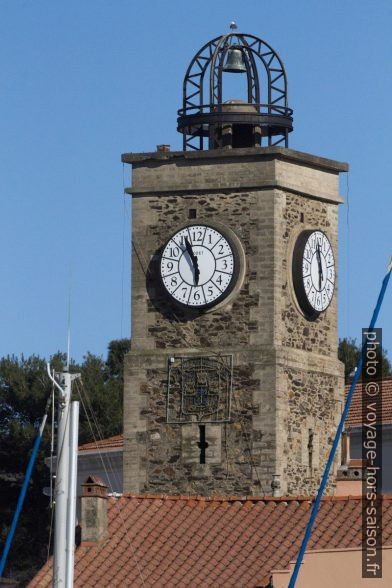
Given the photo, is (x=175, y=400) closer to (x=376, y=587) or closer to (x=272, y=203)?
(x=272, y=203)

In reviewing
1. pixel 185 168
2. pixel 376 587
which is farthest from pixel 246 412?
pixel 376 587

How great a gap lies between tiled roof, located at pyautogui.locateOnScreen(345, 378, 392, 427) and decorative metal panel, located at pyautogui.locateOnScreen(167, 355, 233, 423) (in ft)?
30.2

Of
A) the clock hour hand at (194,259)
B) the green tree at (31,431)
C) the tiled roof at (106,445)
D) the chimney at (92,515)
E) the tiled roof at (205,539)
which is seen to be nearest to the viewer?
the tiled roof at (205,539)

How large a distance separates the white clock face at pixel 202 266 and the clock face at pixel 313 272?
1457 millimetres

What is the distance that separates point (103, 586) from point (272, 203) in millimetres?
9861

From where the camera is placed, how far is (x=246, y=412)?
5169 centimetres

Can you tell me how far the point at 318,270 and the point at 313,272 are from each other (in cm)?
19

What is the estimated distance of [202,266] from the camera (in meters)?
51.8

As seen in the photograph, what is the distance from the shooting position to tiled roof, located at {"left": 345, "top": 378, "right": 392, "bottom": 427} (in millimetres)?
61656

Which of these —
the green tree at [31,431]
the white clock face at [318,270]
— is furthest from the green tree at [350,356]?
the white clock face at [318,270]

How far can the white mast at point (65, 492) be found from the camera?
134 ft

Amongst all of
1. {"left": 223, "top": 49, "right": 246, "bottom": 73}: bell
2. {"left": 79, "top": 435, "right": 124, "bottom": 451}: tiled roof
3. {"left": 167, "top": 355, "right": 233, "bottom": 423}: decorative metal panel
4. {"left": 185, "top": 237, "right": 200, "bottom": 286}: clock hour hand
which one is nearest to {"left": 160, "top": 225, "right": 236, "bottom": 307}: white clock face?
{"left": 185, "top": 237, "right": 200, "bottom": 286}: clock hour hand

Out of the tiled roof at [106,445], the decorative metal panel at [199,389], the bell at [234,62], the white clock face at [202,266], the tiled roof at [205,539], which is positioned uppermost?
the bell at [234,62]

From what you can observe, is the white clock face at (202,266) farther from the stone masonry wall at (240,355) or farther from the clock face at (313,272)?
the clock face at (313,272)
